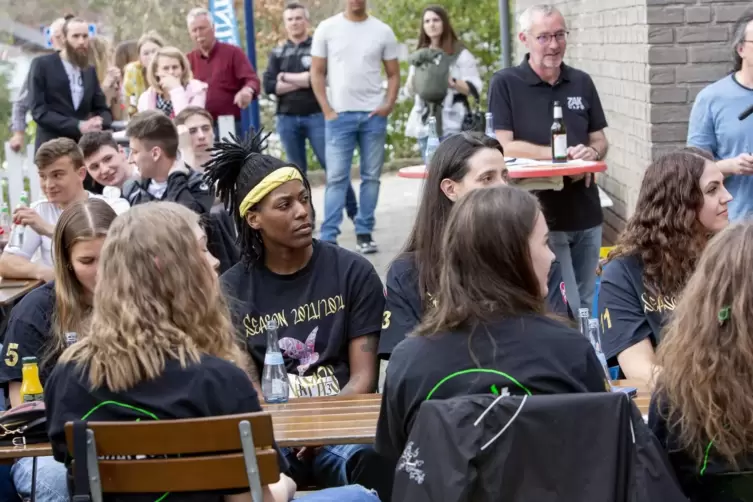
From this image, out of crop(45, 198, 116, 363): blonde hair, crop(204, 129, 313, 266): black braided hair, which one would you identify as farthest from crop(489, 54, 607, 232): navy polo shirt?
crop(45, 198, 116, 363): blonde hair

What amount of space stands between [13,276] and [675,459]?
4201 mm

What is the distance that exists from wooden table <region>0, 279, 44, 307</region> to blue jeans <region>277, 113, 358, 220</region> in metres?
4.65

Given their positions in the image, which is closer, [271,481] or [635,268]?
[271,481]

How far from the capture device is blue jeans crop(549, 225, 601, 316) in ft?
21.1

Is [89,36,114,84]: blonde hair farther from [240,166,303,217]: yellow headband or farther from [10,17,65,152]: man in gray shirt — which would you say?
[240,166,303,217]: yellow headband

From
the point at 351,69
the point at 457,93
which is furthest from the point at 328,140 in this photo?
the point at 457,93

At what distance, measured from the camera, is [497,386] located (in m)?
2.85

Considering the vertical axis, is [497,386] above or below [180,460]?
above

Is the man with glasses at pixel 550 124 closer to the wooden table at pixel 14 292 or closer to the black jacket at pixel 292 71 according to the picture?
the wooden table at pixel 14 292

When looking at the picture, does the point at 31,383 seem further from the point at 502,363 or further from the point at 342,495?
the point at 502,363

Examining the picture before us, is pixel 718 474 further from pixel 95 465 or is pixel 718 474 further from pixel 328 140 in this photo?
pixel 328 140

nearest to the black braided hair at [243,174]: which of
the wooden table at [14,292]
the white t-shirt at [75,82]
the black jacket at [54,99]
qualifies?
the wooden table at [14,292]

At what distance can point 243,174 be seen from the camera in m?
4.63

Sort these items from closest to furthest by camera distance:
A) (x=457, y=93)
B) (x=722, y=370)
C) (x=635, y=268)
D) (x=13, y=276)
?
(x=722, y=370) < (x=635, y=268) < (x=13, y=276) < (x=457, y=93)
